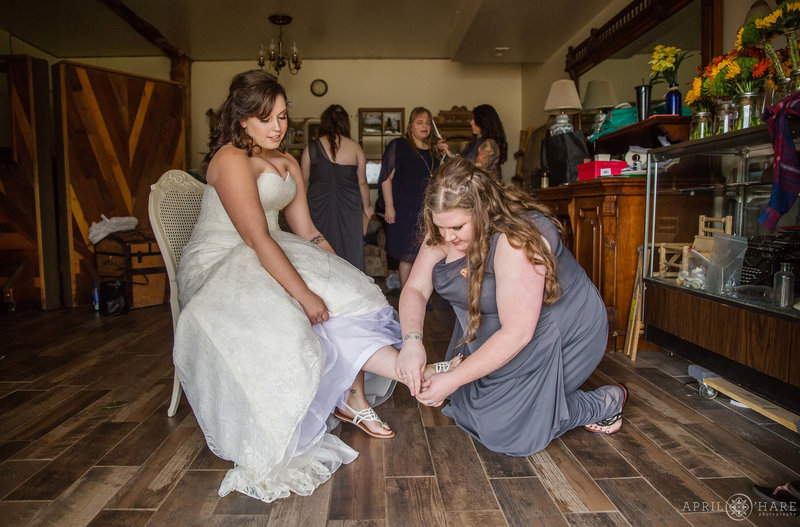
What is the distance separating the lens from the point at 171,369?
9.34ft

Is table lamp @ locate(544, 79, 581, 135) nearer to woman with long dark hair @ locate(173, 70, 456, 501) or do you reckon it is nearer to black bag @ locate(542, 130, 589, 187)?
black bag @ locate(542, 130, 589, 187)

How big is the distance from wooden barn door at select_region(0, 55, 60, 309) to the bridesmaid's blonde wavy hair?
418 cm

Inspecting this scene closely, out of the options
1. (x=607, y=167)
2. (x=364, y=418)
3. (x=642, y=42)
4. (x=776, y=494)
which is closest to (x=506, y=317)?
(x=364, y=418)

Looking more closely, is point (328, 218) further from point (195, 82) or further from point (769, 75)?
point (195, 82)

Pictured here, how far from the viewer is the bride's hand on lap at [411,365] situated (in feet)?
5.51

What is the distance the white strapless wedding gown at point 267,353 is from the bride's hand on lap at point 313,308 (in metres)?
0.03

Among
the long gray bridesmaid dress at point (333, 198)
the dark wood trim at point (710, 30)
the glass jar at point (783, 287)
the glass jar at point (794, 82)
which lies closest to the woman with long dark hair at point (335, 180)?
the long gray bridesmaid dress at point (333, 198)

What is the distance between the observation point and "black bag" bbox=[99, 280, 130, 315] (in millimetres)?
4328

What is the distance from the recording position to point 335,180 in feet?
12.7

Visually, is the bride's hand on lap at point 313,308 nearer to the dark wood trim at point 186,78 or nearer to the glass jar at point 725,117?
the glass jar at point 725,117

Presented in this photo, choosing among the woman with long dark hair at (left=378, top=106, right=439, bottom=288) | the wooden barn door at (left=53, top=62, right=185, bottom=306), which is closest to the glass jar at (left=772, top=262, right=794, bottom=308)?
the woman with long dark hair at (left=378, top=106, right=439, bottom=288)

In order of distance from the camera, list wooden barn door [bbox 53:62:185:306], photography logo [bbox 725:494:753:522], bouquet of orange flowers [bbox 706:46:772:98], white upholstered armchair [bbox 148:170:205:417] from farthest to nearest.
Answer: wooden barn door [bbox 53:62:185:306] < bouquet of orange flowers [bbox 706:46:772:98] < white upholstered armchair [bbox 148:170:205:417] < photography logo [bbox 725:494:753:522]

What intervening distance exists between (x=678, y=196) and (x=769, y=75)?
0.68 meters

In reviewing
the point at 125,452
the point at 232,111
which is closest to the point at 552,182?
the point at 232,111
